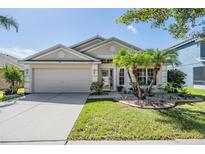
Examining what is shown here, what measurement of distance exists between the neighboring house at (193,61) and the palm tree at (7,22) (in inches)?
796

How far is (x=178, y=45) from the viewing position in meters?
28.5

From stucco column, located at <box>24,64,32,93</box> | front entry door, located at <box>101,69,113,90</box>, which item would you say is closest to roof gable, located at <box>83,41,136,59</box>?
front entry door, located at <box>101,69,113,90</box>

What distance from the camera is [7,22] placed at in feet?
48.7

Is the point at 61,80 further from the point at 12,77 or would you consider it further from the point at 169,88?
the point at 169,88

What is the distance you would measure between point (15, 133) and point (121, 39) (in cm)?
1446

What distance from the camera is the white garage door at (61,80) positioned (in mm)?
18141

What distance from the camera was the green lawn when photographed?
5.80m

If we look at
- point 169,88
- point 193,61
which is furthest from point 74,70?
point 193,61

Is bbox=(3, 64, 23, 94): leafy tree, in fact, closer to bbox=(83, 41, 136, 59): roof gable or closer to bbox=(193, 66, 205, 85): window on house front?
bbox=(83, 41, 136, 59): roof gable

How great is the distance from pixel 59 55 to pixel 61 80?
2522mm

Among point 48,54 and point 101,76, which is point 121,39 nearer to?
point 101,76

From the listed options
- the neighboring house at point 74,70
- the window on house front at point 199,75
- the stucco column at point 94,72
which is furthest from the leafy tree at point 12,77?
the window on house front at point 199,75

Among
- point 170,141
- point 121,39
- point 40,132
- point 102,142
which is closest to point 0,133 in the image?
point 40,132

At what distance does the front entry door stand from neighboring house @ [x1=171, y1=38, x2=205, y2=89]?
1194 centimetres
